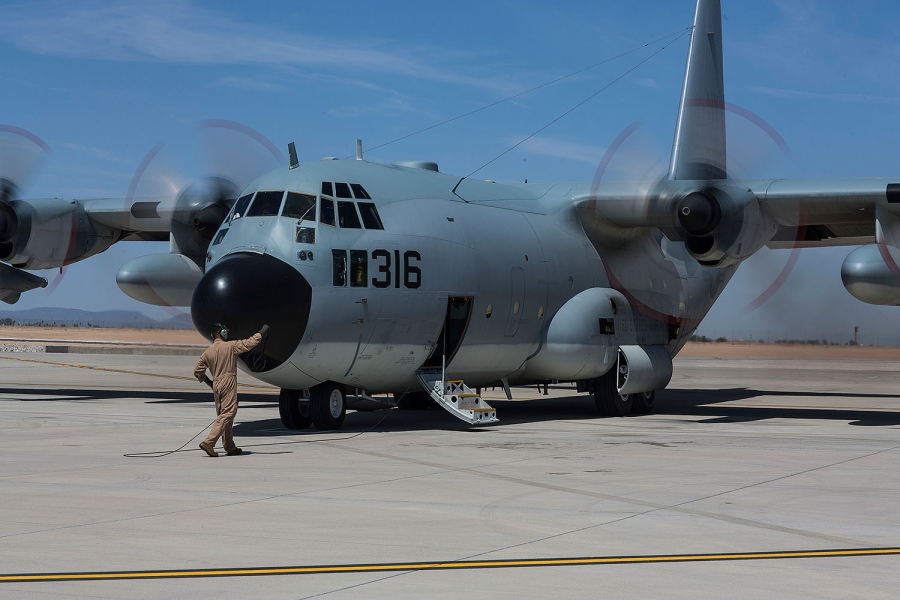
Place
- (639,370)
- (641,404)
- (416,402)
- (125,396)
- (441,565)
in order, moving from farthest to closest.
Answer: (125,396) → (641,404) → (416,402) → (639,370) → (441,565)

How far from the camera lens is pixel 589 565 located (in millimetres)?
7145

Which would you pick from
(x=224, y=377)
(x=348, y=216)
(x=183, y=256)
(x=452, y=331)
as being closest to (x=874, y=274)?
(x=452, y=331)

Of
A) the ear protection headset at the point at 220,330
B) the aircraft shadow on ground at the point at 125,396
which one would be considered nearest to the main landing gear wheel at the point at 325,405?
the ear protection headset at the point at 220,330

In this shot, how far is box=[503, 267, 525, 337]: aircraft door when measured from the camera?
64.1 feet

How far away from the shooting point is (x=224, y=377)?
13.8 m

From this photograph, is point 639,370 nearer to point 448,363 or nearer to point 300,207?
point 448,363

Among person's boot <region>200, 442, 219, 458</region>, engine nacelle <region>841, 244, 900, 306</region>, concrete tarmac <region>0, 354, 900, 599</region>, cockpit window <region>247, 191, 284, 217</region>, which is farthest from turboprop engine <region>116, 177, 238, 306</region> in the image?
engine nacelle <region>841, 244, 900, 306</region>

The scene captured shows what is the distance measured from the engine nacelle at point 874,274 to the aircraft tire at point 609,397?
495 centimetres

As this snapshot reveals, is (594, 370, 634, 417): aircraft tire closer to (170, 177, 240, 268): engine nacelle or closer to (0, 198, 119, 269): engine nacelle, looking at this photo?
(170, 177, 240, 268): engine nacelle

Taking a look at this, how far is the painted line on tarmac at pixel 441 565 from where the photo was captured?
6.63 metres

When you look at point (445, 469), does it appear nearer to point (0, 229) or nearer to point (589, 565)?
point (589, 565)

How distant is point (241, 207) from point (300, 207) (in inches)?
42.3

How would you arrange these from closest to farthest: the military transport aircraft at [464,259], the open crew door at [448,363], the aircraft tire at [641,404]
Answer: the military transport aircraft at [464,259], the open crew door at [448,363], the aircraft tire at [641,404]

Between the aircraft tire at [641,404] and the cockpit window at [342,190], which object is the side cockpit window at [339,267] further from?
the aircraft tire at [641,404]
